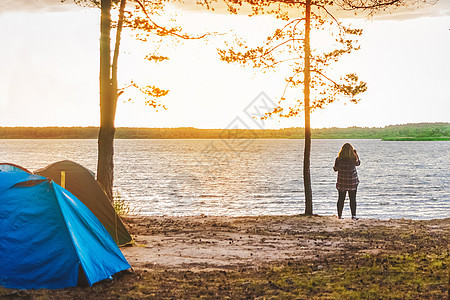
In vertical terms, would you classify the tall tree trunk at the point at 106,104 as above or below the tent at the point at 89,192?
above

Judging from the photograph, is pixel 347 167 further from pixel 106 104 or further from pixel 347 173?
pixel 106 104

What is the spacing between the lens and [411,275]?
339 inches

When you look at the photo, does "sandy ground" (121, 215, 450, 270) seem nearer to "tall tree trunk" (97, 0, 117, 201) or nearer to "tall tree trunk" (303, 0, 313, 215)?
"tall tree trunk" (303, 0, 313, 215)

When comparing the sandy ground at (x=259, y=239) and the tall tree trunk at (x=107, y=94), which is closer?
the sandy ground at (x=259, y=239)

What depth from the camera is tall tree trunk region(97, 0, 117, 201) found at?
15211mm

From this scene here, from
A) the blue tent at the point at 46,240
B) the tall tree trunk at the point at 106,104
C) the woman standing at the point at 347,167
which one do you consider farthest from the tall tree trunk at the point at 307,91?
the blue tent at the point at 46,240

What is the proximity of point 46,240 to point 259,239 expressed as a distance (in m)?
5.66

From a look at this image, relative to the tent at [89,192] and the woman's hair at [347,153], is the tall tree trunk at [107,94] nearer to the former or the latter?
the tent at [89,192]

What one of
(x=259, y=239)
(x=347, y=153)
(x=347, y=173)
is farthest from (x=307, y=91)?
(x=259, y=239)

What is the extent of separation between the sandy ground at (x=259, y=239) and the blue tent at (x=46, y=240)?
3.94 ft

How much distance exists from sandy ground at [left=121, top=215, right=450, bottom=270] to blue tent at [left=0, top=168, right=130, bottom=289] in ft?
3.94

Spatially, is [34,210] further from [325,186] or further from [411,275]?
[325,186]

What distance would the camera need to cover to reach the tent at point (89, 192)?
11.4m

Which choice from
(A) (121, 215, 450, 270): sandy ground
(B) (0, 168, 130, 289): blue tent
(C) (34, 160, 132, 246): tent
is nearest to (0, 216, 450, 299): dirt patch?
(A) (121, 215, 450, 270): sandy ground
